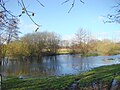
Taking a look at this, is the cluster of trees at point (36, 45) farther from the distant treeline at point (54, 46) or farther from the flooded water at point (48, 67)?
the flooded water at point (48, 67)

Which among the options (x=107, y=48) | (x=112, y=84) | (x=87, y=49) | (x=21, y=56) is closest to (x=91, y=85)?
(x=112, y=84)

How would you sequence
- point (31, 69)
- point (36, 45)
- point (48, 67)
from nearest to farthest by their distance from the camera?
point (31, 69), point (48, 67), point (36, 45)

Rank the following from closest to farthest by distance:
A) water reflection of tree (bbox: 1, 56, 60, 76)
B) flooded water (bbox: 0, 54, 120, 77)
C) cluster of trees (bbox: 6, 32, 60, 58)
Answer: flooded water (bbox: 0, 54, 120, 77) → water reflection of tree (bbox: 1, 56, 60, 76) → cluster of trees (bbox: 6, 32, 60, 58)

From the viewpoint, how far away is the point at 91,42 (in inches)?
3243

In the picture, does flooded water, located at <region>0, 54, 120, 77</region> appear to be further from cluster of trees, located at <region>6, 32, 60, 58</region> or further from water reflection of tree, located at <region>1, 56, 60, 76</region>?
cluster of trees, located at <region>6, 32, 60, 58</region>

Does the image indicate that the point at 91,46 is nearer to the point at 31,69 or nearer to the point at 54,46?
the point at 54,46

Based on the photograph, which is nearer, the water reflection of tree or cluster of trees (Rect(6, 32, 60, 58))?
the water reflection of tree

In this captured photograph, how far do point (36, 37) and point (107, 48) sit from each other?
21518 mm

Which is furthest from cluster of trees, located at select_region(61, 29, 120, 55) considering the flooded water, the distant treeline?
the flooded water

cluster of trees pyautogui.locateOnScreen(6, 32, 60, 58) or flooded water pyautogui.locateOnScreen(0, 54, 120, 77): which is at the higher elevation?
cluster of trees pyautogui.locateOnScreen(6, 32, 60, 58)

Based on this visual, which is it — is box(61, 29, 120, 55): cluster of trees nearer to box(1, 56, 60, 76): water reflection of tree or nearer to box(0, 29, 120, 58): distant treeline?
Answer: box(0, 29, 120, 58): distant treeline

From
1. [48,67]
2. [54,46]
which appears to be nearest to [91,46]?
[54,46]

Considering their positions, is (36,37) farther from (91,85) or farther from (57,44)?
(91,85)

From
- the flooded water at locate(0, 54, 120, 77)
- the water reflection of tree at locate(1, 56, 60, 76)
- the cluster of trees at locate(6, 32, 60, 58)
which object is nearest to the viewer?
the flooded water at locate(0, 54, 120, 77)
